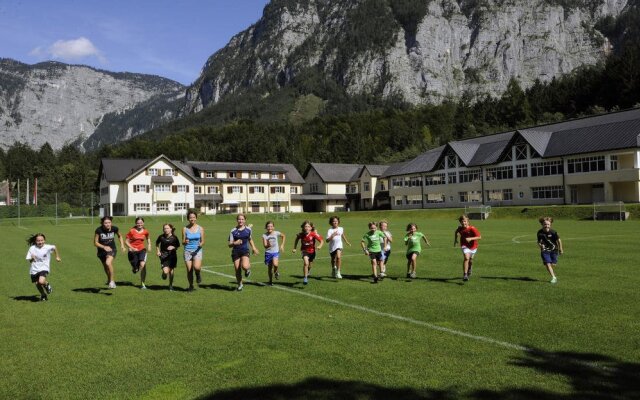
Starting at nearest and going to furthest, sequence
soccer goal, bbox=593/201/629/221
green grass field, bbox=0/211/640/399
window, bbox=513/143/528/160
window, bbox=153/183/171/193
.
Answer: green grass field, bbox=0/211/640/399 < soccer goal, bbox=593/201/629/221 < window, bbox=513/143/528/160 < window, bbox=153/183/171/193

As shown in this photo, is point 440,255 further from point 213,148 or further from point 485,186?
point 213,148

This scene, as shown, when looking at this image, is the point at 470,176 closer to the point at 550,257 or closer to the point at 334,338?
the point at 550,257

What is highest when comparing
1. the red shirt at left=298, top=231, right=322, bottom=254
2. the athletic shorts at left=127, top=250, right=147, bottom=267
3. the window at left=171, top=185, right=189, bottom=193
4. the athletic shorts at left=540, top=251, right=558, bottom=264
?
the window at left=171, top=185, right=189, bottom=193

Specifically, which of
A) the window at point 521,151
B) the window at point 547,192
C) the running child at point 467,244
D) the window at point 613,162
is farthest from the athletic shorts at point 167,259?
the window at point 521,151

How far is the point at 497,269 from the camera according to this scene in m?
16.0

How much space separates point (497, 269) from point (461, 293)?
4.51 m

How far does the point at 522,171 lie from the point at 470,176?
29.4 ft

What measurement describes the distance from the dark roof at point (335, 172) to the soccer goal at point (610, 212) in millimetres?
58320

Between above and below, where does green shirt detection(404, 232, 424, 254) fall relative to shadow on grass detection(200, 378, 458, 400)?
above

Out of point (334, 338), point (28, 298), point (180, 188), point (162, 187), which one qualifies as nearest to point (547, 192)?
point (180, 188)

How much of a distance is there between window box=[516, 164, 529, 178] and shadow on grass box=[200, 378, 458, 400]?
63672 mm

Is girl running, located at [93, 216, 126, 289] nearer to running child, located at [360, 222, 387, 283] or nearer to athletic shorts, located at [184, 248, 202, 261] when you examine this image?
athletic shorts, located at [184, 248, 202, 261]

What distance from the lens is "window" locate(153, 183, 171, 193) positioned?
272 feet

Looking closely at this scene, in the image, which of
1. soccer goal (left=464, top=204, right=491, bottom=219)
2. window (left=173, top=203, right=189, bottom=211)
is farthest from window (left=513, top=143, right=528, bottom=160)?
window (left=173, top=203, right=189, bottom=211)
